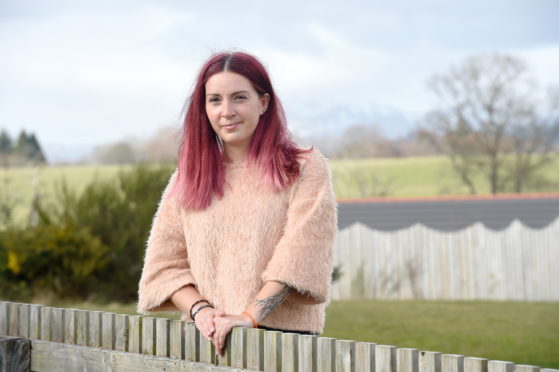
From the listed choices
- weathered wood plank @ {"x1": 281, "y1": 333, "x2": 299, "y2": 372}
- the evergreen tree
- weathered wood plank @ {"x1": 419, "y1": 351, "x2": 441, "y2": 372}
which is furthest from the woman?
the evergreen tree

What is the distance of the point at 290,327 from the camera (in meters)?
2.73

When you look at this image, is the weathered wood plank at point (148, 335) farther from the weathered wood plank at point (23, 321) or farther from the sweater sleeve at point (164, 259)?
the weathered wood plank at point (23, 321)

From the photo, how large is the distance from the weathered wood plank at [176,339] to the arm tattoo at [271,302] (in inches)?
13.5

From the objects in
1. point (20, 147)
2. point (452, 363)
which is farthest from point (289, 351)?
point (20, 147)

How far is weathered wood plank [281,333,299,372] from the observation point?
2500 mm

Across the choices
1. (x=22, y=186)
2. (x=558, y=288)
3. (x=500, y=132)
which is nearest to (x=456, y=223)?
(x=558, y=288)

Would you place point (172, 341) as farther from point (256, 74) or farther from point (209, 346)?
point (256, 74)

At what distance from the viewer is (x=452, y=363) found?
7.16 feet

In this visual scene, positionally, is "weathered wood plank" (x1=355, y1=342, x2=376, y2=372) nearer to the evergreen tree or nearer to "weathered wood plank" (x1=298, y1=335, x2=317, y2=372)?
"weathered wood plank" (x1=298, y1=335, x2=317, y2=372)

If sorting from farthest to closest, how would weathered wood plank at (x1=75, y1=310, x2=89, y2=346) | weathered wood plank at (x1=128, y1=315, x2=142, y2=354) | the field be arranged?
the field → weathered wood plank at (x1=75, y1=310, x2=89, y2=346) → weathered wood plank at (x1=128, y1=315, x2=142, y2=354)

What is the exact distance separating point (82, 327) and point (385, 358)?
143 centimetres

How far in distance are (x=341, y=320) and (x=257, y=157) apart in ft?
29.0

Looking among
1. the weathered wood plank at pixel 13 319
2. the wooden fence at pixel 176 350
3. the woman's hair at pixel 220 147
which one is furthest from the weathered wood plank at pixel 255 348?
the weathered wood plank at pixel 13 319

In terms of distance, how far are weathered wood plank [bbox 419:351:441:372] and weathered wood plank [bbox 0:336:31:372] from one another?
1.95m
